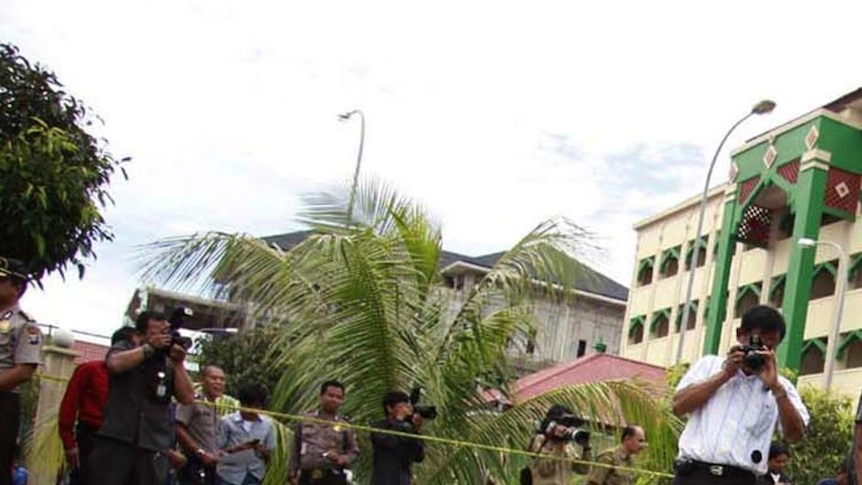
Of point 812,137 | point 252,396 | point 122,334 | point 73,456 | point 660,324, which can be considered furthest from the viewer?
point 660,324

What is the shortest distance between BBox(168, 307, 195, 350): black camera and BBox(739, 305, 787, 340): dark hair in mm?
3202

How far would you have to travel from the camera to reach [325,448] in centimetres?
973

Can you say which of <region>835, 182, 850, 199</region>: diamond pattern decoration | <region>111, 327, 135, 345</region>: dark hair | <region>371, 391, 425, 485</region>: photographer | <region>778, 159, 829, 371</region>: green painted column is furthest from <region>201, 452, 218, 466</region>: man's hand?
<region>835, 182, 850, 199</region>: diamond pattern decoration

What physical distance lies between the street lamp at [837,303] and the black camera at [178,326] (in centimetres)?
2535

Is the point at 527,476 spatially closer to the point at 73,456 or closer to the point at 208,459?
the point at 208,459

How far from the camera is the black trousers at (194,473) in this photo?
9.63 metres

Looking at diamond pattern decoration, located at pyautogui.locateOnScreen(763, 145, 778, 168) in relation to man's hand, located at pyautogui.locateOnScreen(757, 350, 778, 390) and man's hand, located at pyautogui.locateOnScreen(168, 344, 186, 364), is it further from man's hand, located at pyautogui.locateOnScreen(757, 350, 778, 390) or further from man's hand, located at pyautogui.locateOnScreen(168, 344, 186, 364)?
man's hand, located at pyautogui.locateOnScreen(757, 350, 778, 390)

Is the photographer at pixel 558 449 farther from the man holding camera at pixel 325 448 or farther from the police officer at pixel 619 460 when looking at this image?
the man holding camera at pixel 325 448

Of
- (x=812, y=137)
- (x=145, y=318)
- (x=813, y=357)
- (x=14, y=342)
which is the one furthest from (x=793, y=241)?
(x=14, y=342)

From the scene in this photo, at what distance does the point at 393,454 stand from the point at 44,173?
3.04 m

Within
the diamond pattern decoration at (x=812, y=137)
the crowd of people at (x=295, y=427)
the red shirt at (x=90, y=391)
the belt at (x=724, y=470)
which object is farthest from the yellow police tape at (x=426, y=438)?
the diamond pattern decoration at (x=812, y=137)

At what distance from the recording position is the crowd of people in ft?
19.6

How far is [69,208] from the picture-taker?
927 cm

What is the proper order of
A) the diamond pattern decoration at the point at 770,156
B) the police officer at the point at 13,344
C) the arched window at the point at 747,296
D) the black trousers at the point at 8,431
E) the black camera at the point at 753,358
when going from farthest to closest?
the arched window at the point at 747,296 < the diamond pattern decoration at the point at 770,156 < the black trousers at the point at 8,431 < the police officer at the point at 13,344 < the black camera at the point at 753,358
